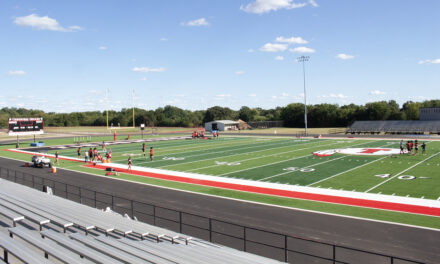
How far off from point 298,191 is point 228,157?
1471 cm

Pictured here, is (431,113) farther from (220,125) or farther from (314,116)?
(220,125)

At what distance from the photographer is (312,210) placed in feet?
48.1

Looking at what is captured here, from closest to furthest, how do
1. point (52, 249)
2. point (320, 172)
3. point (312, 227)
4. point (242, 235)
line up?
point (52, 249) < point (242, 235) < point (312, 227) < point (320, 172)

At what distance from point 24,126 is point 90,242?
1819 inches

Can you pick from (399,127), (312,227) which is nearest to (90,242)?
(312,227)

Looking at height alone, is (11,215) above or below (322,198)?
above

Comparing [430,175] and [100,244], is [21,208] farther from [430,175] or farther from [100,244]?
[430,175]

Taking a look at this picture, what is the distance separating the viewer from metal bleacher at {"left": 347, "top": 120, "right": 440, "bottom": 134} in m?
65.2

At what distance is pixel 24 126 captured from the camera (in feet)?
153

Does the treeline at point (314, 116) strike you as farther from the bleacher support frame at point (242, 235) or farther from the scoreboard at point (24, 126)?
the bleacher support frame at point (242, 235)

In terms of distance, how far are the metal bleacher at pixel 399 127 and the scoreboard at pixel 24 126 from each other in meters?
58.8

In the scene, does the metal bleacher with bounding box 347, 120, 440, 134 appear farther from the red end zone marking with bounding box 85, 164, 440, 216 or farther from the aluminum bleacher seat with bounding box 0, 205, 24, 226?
the aluminum bleacher seat with bounding box 0, 205, 24, 226

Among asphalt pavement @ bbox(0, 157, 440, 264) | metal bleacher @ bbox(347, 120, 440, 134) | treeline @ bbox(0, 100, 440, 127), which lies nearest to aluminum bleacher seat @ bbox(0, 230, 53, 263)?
asphalt pavement @ bbox(0, 157, 440, 264)

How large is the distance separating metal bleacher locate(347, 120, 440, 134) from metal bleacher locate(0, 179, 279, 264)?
6676cm
